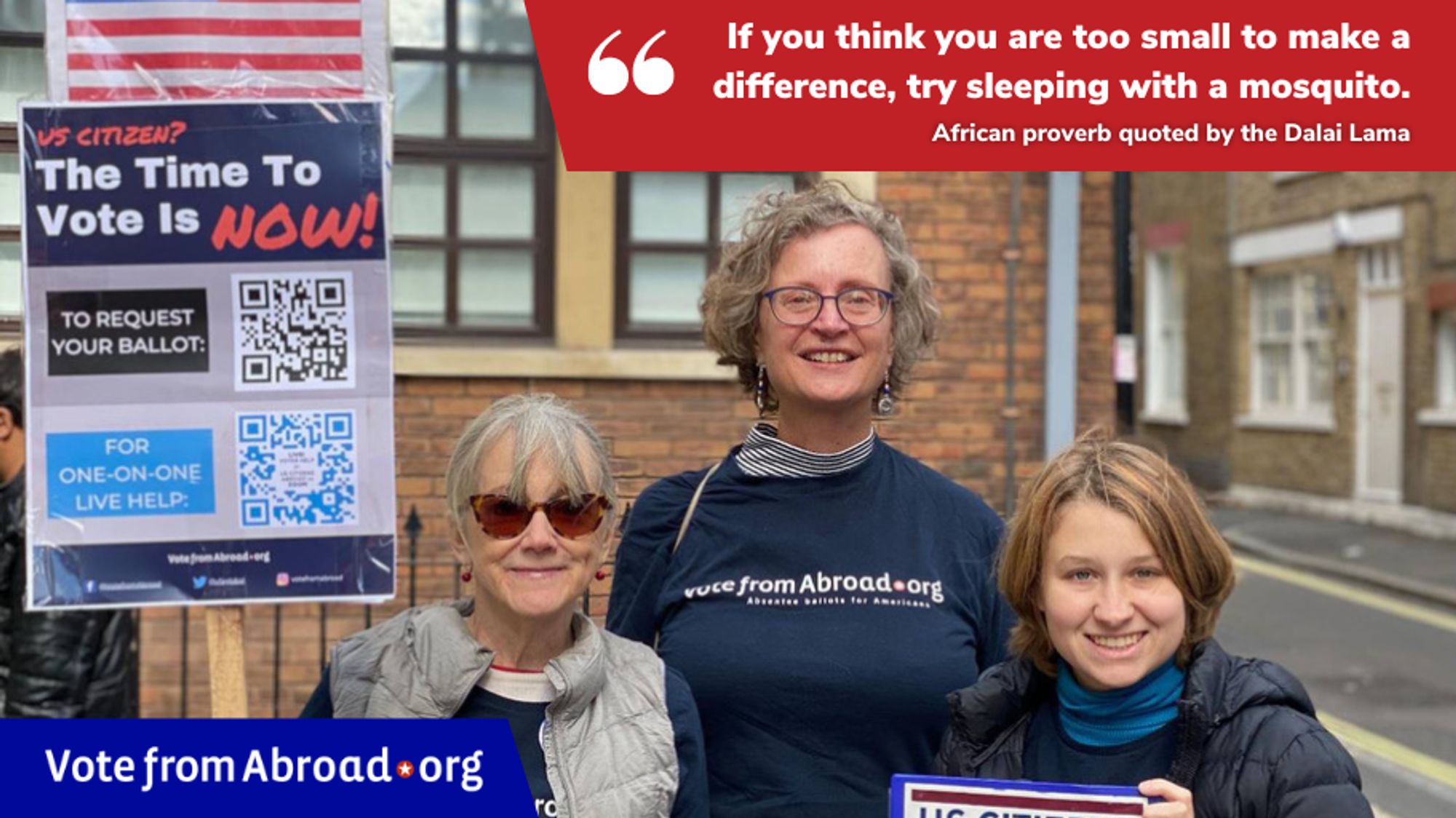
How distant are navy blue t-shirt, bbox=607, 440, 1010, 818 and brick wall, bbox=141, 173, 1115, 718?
3.53 m

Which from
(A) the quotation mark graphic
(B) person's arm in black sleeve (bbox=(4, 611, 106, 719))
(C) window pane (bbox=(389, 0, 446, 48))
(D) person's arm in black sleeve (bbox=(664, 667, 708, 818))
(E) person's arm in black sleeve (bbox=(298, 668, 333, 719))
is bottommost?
(B) person's arm in black sleeve (bbox=(4, 611, 106, 719))

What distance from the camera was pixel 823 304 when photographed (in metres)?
2.68

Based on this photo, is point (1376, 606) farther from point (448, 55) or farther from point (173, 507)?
point (173, 507)

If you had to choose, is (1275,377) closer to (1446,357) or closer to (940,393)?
(1446,357)

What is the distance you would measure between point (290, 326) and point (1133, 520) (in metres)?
1.49

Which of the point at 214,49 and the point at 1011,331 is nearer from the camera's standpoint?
the point at 214,49

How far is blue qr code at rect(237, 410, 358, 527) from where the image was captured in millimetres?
2828

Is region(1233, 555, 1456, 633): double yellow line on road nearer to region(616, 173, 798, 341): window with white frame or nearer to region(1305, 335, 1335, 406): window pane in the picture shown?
region(1305, 335, 1335, 406): window pane

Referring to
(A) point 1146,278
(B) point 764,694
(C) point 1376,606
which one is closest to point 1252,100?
(B) point 764,694

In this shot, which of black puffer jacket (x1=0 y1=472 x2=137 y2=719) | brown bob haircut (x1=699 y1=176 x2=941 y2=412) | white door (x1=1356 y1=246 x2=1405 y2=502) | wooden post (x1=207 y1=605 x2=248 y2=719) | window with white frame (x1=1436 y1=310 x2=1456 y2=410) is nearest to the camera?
brown bob haircut (x1=699 y1=176 x2=941 y2=412)

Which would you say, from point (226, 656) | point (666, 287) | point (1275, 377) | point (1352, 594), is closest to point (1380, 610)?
point (1352, 594)

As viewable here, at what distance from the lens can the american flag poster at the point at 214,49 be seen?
112 inches

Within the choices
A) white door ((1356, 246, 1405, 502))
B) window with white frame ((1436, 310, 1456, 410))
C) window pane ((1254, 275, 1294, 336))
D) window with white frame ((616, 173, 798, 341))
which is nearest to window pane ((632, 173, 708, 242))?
window with white frame ((616, 173, 798, 341))

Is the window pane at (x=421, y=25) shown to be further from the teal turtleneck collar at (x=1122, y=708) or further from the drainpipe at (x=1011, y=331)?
the teal turtleneck collar at (x=1122, y=708)
